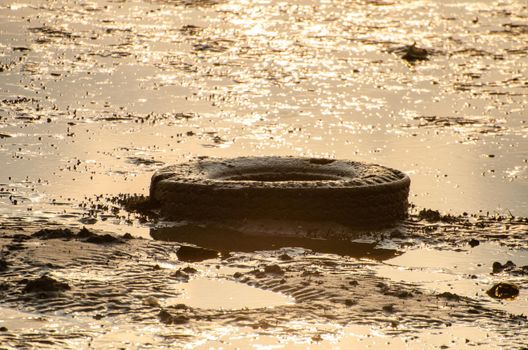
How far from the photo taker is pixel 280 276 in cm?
892

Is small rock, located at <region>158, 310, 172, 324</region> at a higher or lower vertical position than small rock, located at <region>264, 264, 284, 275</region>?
lower

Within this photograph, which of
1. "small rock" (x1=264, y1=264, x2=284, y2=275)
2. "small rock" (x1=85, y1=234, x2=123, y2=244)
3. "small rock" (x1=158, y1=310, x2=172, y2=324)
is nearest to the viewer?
"small rock" (x1=158, y1=310, x2=172, y2=324)

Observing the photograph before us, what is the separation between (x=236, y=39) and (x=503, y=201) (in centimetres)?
713

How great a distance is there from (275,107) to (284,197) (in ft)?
13.9

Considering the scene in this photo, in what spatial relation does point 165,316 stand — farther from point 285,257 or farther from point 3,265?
point 285,257

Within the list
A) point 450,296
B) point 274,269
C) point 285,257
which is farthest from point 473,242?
point 274,269

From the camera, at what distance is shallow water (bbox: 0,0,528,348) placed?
1000 cm

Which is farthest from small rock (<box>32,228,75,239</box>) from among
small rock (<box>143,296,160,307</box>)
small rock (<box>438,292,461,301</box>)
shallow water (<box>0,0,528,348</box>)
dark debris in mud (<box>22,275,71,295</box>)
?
small rock (<box>438,292,461,301</box>)

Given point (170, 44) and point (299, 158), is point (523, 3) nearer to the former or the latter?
point (170, 44)

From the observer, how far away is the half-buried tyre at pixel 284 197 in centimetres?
1046

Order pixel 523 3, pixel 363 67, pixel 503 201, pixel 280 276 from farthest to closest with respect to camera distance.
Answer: pixel 523 3, pixel 363 67, pixel 503 201, pixel 280 276

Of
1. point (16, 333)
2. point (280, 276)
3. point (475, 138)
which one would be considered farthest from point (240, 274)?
point (475, 138)

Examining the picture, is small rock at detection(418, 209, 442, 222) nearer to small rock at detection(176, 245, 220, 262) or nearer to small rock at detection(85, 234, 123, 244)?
small rock at detection(176, 245, 220, 262)

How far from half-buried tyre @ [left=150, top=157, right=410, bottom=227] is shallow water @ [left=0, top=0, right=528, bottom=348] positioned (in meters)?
0.39
